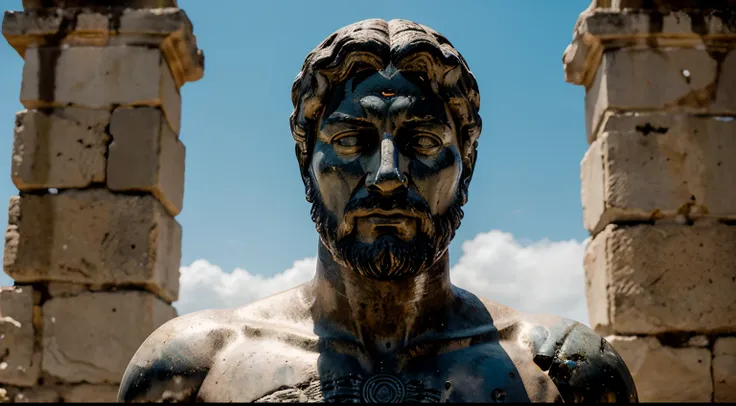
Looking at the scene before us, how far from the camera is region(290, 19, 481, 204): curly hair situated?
104 inches

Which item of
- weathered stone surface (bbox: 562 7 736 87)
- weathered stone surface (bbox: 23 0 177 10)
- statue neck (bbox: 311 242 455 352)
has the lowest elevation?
statue neck (bbox: 311 242 455 352)

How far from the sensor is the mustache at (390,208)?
2.51 meters

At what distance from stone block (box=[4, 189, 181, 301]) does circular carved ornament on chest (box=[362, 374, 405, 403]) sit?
12.3ft

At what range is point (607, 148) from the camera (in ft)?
19.4

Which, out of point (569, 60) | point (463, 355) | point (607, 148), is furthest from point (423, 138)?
point (569, 60)

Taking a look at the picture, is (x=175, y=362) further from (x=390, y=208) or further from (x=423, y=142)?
(x=423, y=142)

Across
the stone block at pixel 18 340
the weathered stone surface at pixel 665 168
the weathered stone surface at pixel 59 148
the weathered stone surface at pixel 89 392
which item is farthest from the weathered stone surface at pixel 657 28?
the stone block at pixel 18 340

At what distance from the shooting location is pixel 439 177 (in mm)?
2615

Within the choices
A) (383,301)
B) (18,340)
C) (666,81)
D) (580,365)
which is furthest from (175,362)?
(666,81)

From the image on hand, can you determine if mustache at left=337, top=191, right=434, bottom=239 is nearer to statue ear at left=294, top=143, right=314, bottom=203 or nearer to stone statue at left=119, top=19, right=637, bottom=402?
stone statue at left=119, top=19, right=637, bottom=402

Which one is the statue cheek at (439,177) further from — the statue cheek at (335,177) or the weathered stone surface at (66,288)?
the weathered stone surface at (66,288)

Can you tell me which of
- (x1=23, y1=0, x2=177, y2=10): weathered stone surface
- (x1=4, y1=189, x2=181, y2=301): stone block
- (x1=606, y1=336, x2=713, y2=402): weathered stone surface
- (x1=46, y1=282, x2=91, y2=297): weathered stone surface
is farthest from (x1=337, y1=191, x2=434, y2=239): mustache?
(x1=23, y1=0, x2=177, y2=10): weathered stone surface

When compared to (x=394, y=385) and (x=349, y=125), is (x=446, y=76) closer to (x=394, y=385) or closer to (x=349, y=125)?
(x=349, y=125)

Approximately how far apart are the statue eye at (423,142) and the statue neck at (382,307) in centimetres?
38
